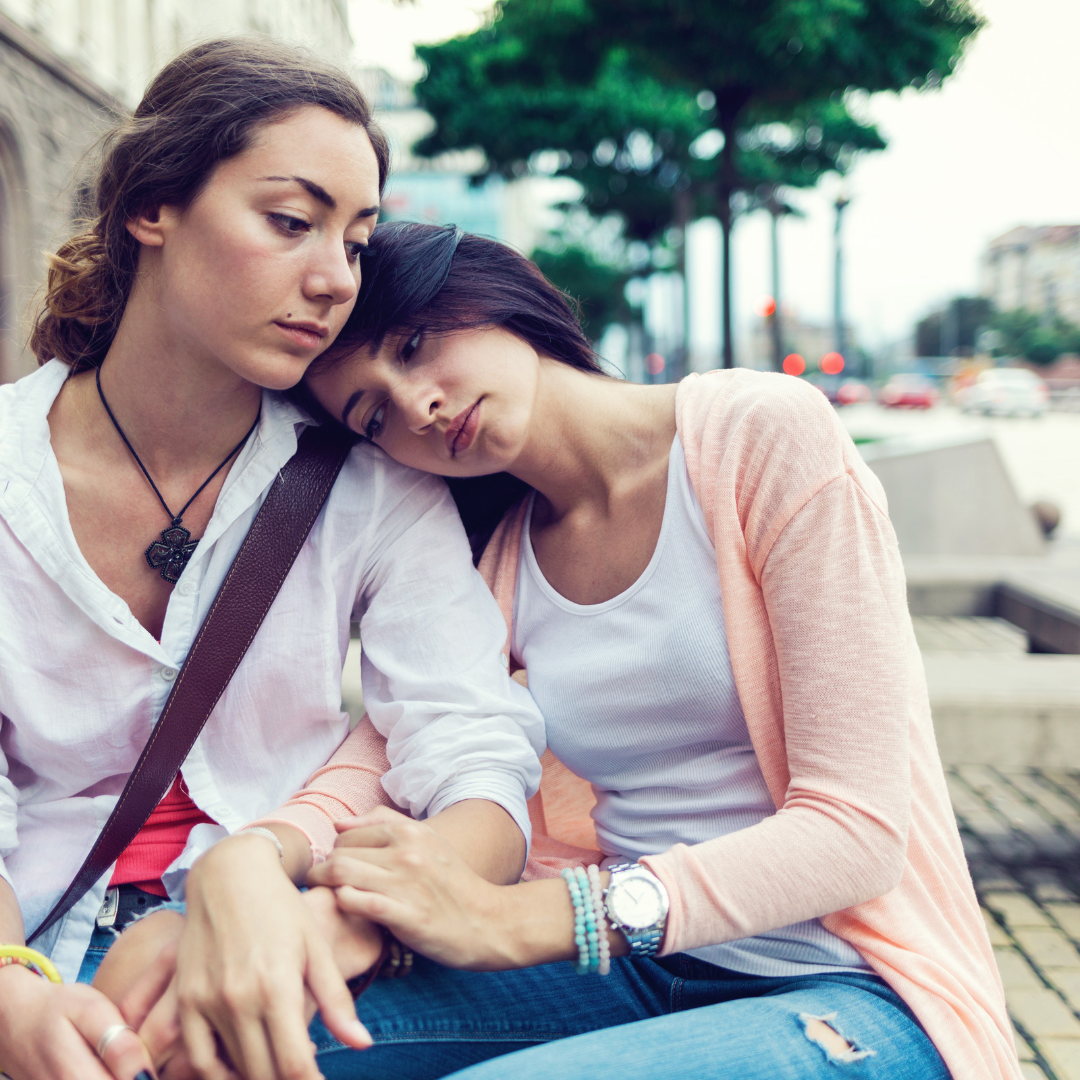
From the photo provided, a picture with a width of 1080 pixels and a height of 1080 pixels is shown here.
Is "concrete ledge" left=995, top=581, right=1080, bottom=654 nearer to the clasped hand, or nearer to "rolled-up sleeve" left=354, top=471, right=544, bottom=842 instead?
"rolled-up sleeve" left=354, top=471, right=544, bottom=842

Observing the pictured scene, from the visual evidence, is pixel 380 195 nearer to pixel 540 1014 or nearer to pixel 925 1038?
pixel 540 1014

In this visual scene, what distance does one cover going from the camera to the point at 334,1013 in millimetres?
1269

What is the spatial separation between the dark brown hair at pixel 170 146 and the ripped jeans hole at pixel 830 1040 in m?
1.56

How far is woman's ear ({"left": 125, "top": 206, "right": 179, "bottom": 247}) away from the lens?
1.71m

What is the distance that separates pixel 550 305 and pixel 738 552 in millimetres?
694

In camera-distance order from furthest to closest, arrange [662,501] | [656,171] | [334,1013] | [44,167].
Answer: [656,171] < [44,167] < [662,501] < [334,1013]

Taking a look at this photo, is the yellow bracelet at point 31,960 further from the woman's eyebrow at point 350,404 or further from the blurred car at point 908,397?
the blurred car at point 908,397

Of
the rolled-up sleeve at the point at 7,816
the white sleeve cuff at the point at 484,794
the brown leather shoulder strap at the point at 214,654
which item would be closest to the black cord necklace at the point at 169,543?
the brown leather shoulder strap at the point at 214,654

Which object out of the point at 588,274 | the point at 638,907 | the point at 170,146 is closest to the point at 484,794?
the point at 638,907

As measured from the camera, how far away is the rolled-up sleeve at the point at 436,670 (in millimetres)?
1735

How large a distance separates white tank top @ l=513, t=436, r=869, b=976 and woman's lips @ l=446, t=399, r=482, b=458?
14.5 inches

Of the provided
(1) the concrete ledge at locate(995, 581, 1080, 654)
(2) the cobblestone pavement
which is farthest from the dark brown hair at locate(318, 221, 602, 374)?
(1) the concrete ledge at locate(995, 581, 1080, 654)

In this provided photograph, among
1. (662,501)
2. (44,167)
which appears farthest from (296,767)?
(44,167)

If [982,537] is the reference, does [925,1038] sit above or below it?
above
